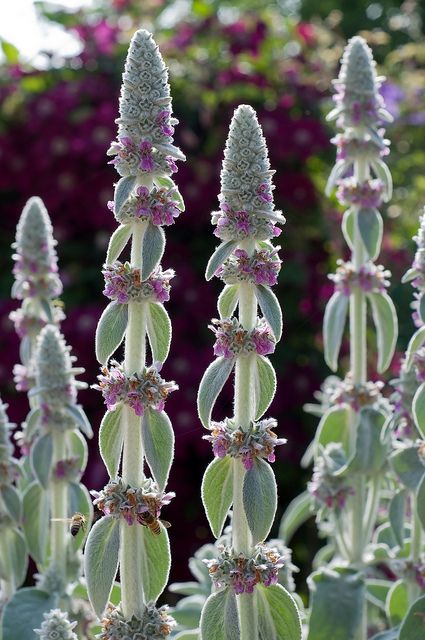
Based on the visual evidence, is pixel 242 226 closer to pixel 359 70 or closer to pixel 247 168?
pixel 247 168

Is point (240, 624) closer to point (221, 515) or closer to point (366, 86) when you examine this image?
point (221, 515)

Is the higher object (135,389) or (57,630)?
(135,389)

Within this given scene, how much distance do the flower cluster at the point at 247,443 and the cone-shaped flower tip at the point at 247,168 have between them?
37 centimetres

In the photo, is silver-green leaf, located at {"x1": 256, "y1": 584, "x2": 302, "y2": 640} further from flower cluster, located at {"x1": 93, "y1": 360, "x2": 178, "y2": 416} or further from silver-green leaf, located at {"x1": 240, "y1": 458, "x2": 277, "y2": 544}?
flower cluster, located at {"x1": 93, "y1": 360, "x2": 178, "y2": 416}

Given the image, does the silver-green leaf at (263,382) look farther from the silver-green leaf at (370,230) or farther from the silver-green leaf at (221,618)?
the silver-green leaf at (370,230)

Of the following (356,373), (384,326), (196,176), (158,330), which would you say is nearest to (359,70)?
(384,326)

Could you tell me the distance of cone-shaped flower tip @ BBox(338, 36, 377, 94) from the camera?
8.00ft

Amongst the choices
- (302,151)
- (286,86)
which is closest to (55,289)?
(302,151)

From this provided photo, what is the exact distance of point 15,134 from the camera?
5516 millimetres

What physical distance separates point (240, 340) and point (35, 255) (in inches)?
40.8

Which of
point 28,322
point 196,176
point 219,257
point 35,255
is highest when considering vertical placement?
point 196,176

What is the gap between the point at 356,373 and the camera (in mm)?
2617

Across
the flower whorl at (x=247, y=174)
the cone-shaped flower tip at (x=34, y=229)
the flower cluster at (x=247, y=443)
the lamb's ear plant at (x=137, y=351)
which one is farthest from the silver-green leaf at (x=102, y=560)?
the cone-shaped flower tip at (x=34, y=229)

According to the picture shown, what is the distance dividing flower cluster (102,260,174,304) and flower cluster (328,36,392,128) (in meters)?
1.07
